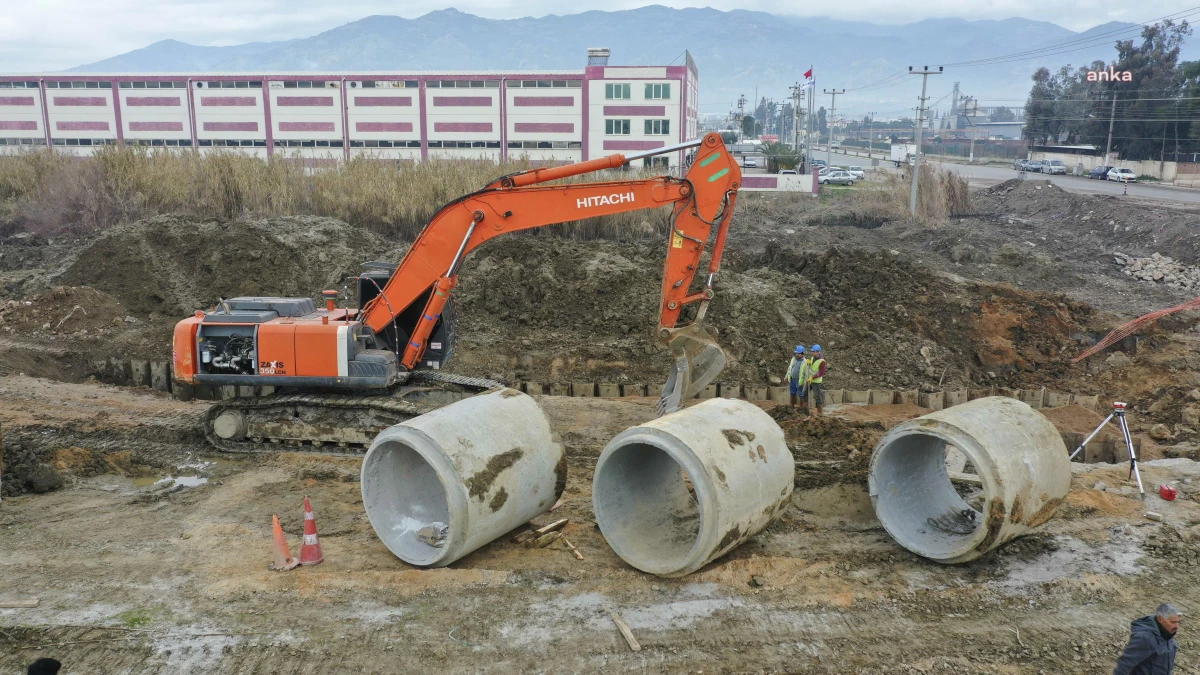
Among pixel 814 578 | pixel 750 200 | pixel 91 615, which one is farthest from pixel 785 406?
pixel 750 200

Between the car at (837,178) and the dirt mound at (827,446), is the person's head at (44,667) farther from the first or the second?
the car at (837,178)

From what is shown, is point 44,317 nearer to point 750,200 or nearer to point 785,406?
point 785,406

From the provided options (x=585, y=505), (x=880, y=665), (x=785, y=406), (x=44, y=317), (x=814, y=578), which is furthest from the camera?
(x=44, y=317)

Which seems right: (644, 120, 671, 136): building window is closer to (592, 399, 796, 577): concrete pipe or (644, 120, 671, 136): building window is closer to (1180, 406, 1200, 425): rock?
(1180, 406, 1200, 425): rock

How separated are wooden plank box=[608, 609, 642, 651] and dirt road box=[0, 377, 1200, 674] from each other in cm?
5

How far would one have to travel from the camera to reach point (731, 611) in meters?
7.36

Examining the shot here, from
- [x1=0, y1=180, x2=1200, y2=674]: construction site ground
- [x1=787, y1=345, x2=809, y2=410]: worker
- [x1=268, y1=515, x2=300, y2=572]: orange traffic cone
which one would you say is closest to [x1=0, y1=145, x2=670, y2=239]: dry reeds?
[x1=0, y1=180, x2=1200, y2=674]: construction site ground

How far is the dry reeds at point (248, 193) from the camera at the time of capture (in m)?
25.2

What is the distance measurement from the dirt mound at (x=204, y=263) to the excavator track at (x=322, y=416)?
791 centimetres

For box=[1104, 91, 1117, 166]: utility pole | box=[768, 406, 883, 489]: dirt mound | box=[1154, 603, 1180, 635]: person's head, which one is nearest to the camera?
box=[1154, 603, 1180, 635]: person's head

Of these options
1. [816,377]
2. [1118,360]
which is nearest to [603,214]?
[816,377]

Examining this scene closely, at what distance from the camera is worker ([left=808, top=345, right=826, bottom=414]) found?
42.8 feet

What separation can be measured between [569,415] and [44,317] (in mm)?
11240

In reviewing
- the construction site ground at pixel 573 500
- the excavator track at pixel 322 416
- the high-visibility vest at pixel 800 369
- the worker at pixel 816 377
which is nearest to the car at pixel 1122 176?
the construction site ground at pixel 573 500
